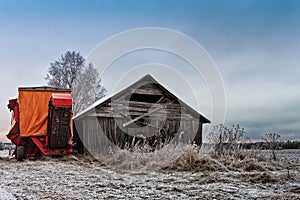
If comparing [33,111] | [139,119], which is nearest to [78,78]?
[139,119]

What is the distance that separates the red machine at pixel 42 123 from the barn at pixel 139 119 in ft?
11.0

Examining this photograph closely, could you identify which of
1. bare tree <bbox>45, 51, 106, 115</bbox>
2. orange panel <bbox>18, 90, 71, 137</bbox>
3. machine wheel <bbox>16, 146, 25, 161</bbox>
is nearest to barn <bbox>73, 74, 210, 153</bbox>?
orange panel <bbox>18, 90, 71, 137</bbox>

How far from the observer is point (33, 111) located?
1495 cm

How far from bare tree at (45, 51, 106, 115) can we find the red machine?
17120mm

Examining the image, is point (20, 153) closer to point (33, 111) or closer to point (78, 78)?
point (33, 111)

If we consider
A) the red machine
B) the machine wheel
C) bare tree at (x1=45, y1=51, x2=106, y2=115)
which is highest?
bare tree at (x1=45, y1=51, x2=106, y2=115)

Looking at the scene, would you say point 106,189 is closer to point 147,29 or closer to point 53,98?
point 53,98

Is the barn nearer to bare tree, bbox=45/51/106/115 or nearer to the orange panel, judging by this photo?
the orange panel

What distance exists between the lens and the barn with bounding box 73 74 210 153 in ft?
60.6

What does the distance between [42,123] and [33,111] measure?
0.70 meters

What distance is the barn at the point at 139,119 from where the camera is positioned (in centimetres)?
1847

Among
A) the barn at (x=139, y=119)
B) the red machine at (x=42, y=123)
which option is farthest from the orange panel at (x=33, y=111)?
the barn at (x=139, y=119)

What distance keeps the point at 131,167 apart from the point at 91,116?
8630mm

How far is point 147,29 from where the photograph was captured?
1723cm
